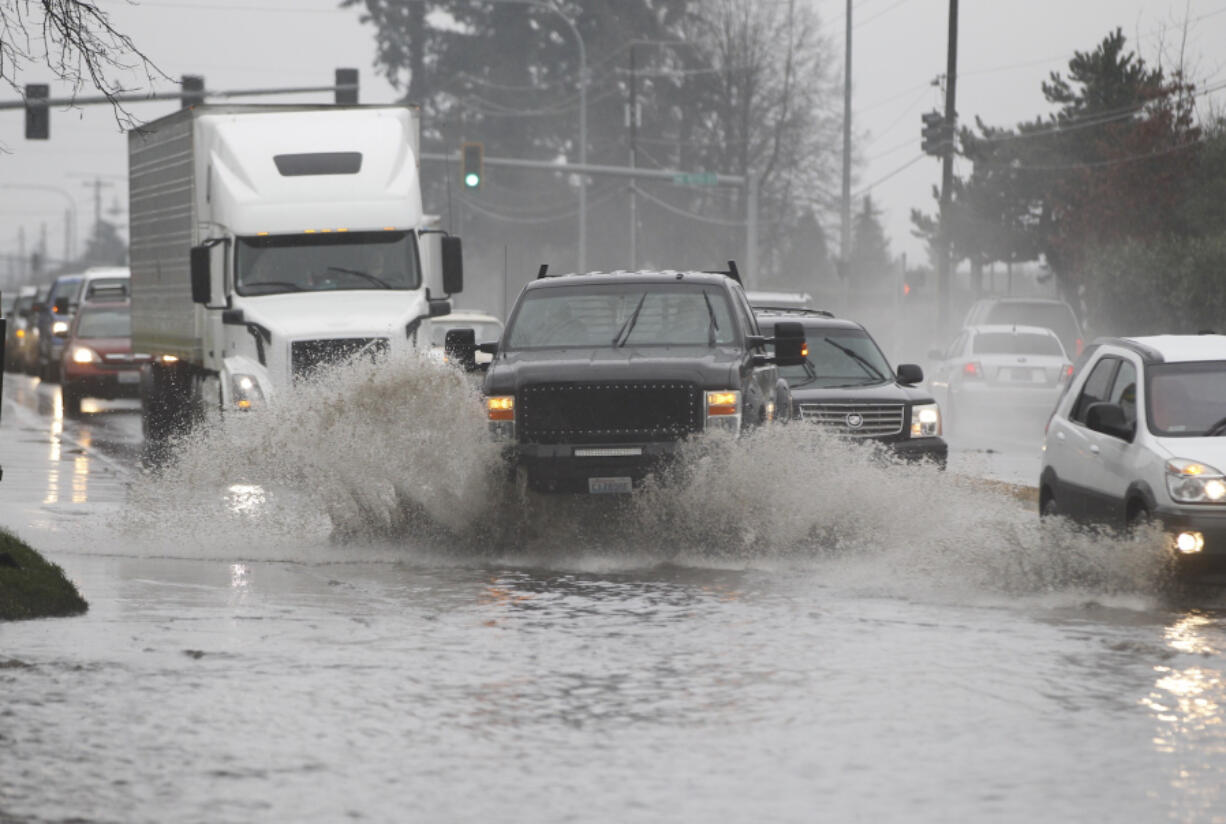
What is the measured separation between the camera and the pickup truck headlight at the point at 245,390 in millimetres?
20906

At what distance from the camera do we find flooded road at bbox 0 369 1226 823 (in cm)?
720

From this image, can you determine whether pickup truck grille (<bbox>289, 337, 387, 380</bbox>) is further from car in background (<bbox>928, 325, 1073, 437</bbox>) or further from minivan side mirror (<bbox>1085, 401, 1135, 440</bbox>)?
car in background (<bbox>928, 325, 1073, 437</bbox>)

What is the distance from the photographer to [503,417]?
46.1ft

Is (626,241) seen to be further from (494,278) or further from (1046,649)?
(1046,649)

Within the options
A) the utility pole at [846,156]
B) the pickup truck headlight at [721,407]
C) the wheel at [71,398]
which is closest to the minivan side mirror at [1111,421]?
the pickup truck headlight at [721,407]

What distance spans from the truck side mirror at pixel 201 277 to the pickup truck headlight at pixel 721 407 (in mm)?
9052

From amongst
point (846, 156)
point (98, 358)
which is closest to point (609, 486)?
point (98, 358)

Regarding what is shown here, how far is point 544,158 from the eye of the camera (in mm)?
88125

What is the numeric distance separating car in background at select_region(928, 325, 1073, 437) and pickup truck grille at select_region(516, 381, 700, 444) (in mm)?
17612

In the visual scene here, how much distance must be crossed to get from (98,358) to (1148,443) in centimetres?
2737

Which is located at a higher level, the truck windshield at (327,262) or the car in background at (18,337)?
the truck windshield at (327,262)

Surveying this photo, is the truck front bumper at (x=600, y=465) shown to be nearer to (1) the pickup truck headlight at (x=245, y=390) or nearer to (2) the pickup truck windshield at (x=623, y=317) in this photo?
(2) the pickup truck windshield at (x=623, y=317)

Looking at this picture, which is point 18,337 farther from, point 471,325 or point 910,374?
point 910,374

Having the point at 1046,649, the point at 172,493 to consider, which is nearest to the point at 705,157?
the point at 172,493
